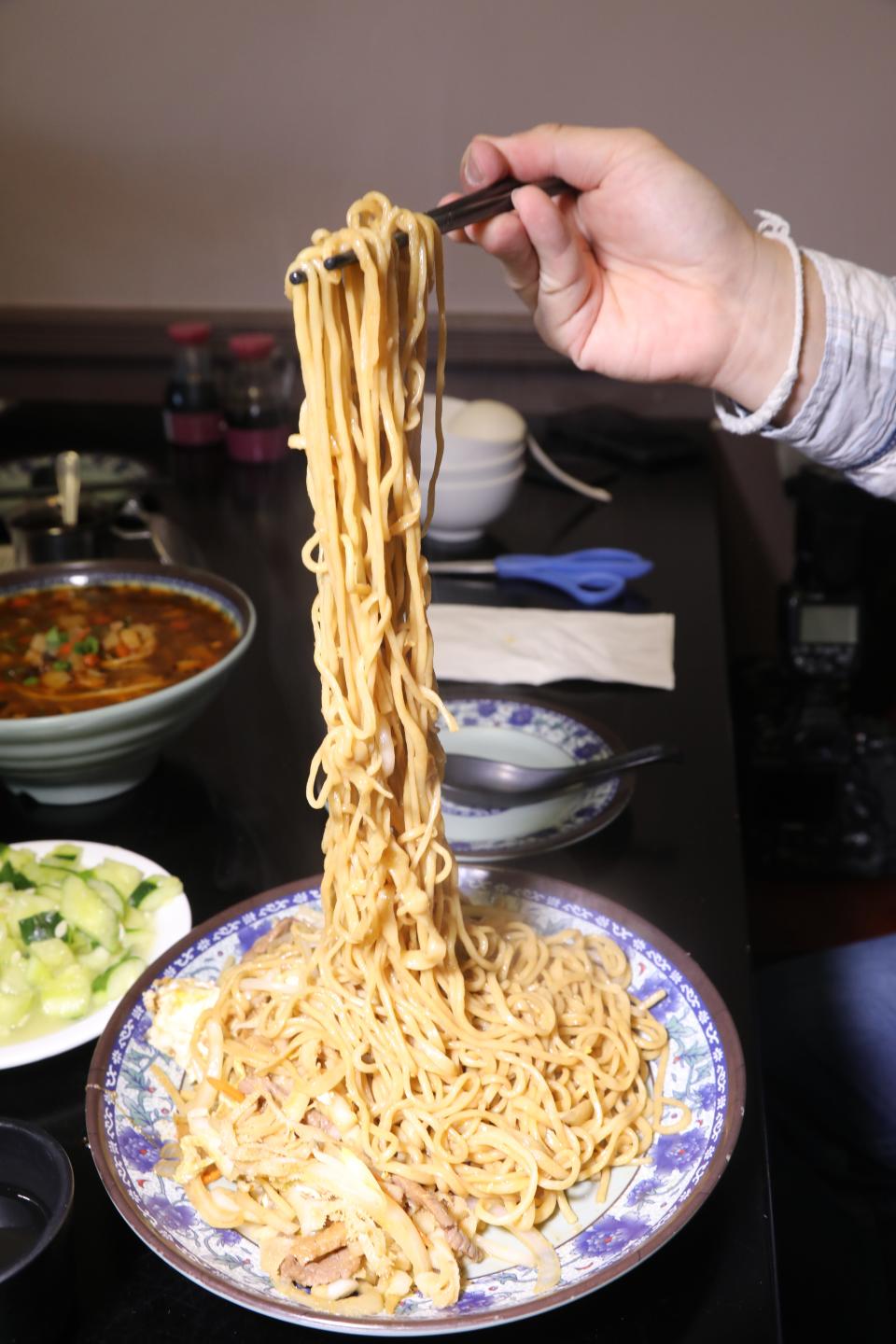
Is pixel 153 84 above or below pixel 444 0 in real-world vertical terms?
below

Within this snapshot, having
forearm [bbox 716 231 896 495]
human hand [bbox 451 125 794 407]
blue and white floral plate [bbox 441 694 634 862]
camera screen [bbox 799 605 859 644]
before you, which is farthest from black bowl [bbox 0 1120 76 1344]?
camera screen [bbox 799 605 859 644]

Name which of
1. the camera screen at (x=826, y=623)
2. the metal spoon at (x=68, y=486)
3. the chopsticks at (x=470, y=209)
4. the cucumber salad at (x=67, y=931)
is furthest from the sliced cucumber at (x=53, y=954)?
the camera screen at (x=826, y=623)

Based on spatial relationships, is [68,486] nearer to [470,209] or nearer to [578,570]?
[578,570]

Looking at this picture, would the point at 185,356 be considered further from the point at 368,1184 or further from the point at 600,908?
the point at 368,1184

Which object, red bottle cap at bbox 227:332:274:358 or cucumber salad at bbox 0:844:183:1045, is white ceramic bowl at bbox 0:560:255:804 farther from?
red bottle cap at bbox 227:332:274:358

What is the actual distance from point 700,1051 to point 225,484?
6.48 ft

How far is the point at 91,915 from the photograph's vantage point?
1.18 metres

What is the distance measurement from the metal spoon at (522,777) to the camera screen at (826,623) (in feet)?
→ 4.63

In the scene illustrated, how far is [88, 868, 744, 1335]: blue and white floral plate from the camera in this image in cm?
81

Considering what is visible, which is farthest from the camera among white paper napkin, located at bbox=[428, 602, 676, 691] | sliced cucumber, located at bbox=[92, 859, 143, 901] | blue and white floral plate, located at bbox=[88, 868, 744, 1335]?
white paper napkin, located at bbox=[428, 602, 676, 691]

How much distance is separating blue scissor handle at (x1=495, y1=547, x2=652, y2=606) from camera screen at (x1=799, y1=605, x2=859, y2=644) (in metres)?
0.62

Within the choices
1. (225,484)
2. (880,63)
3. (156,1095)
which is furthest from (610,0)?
(156,1095)

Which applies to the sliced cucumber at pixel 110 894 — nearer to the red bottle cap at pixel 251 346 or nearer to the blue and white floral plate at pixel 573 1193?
the blue and white floral plate at pixel 573 1193

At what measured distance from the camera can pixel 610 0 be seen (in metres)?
3.04
